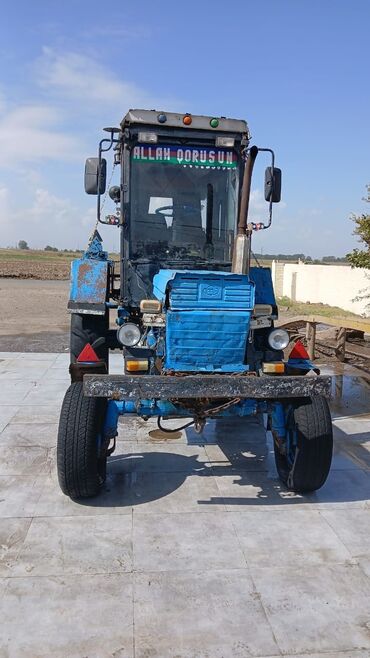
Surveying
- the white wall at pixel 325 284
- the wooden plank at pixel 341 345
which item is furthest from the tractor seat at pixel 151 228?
the white wall at pixel 325 284

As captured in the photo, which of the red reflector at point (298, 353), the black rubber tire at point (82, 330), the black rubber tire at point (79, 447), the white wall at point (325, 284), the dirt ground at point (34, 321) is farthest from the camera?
the white wall at point (325, 284)

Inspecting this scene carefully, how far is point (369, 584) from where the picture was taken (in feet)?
12.1

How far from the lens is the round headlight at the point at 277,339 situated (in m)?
5.26

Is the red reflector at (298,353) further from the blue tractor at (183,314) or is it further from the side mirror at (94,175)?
the side mirror at (94,175)

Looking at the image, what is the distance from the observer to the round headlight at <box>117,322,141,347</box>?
16.3 feet

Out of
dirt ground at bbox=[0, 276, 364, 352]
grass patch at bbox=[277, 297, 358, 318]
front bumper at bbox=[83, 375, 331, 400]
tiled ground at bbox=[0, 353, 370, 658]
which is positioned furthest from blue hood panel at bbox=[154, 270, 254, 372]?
grass patch at bbox=[277, 297, 358, 318]

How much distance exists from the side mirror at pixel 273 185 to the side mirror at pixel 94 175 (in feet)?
5.48

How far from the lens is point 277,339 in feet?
17.3

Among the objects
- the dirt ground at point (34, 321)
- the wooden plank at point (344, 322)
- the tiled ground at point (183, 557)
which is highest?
the wooden plank at point (344, 322)

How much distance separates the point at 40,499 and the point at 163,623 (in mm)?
1914

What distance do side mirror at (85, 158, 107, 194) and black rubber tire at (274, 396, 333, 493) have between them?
9.38ft

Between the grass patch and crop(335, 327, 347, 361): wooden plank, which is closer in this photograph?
crop(335, 327, 347, 361): wooden plank

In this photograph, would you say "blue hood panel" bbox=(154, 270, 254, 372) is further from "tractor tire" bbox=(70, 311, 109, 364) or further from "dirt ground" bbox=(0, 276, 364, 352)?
"dirt ground" bbox=(0, 276, 364, 352)

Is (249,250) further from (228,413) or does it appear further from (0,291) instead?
(0,291)
